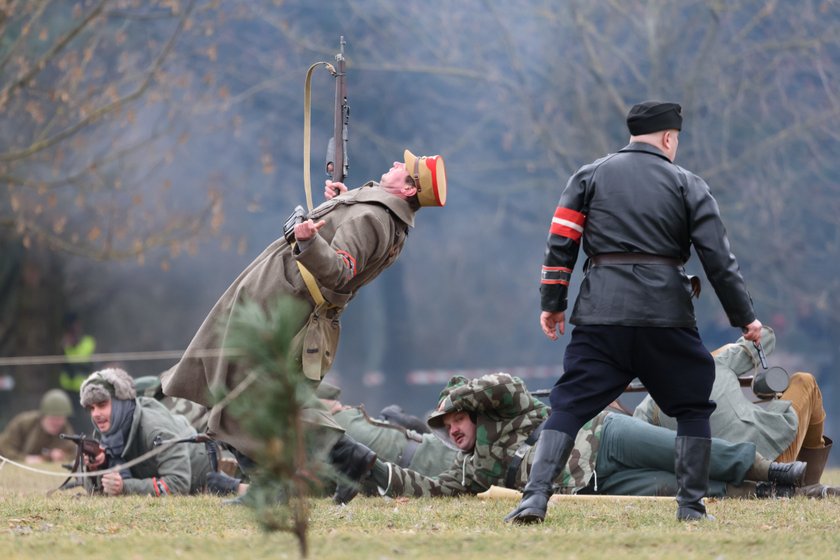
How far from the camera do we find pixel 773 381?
20.2 ft

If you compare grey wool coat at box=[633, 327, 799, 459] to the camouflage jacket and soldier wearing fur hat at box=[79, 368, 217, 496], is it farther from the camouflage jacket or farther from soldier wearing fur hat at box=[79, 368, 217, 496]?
soldier wearing fur hat at box=[79, 368, 217, 496]

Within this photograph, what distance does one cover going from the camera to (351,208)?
205 inches

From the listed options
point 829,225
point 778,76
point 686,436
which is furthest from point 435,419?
point 829,225

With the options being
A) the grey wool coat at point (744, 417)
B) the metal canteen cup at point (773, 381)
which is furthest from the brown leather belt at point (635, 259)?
the metal canteen cup at point (773, 381)

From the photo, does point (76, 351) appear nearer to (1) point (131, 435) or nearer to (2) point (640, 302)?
(1) point (131, 435)

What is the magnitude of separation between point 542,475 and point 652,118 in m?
1.39

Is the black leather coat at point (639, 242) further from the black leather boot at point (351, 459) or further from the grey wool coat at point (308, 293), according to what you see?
the black leather boot at point (351, 459)

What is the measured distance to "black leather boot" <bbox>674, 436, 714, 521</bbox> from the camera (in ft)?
15.0

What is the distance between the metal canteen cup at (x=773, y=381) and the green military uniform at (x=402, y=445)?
5.11 ft

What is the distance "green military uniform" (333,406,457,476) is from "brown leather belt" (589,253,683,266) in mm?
2057

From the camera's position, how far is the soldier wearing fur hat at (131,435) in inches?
259

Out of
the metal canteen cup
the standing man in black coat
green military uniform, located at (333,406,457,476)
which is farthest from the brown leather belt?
green military uniform, located at (333,406,457,476)

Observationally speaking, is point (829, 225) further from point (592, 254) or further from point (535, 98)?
point (592, 254)

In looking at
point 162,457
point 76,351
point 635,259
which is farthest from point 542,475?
point 76,351
